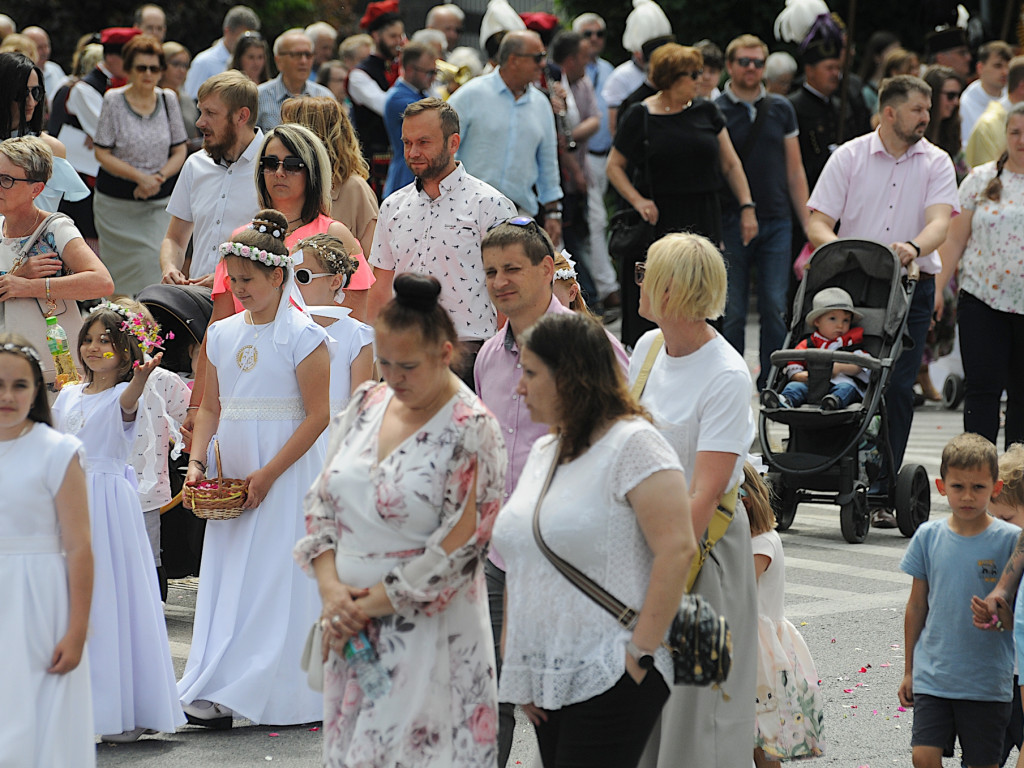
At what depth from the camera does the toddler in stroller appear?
348 inches

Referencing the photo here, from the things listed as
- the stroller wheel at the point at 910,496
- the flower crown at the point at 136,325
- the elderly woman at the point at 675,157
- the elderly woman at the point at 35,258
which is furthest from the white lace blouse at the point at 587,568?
the elderly woman at the point at 675,157

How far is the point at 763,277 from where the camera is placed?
12102 mm

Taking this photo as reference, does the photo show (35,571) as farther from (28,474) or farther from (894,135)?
(894,135)

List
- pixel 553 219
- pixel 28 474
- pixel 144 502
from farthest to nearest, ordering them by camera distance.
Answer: pixel 553 219, pixel 144 502, pixel 28 474

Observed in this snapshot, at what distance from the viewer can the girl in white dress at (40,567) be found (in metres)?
4.43

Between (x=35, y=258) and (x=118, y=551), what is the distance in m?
1.73

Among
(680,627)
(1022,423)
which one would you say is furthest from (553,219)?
(680,627)

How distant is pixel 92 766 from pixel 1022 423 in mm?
6666

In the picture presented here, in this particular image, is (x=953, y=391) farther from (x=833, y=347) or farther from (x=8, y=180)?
(x=8, y=180)

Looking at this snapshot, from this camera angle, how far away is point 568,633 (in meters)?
3.84

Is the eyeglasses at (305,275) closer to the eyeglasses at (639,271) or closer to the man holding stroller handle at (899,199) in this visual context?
the eyeglasses at (639,271)

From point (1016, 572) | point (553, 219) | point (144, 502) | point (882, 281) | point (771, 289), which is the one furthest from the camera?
point (771, 289)

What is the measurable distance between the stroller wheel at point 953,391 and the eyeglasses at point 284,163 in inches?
335

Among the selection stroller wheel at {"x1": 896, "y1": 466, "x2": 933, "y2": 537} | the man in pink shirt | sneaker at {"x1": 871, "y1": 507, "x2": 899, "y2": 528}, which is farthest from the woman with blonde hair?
sneaker at {"x1": 871, "y1": 507, "x2": 899, "y2": 528}
